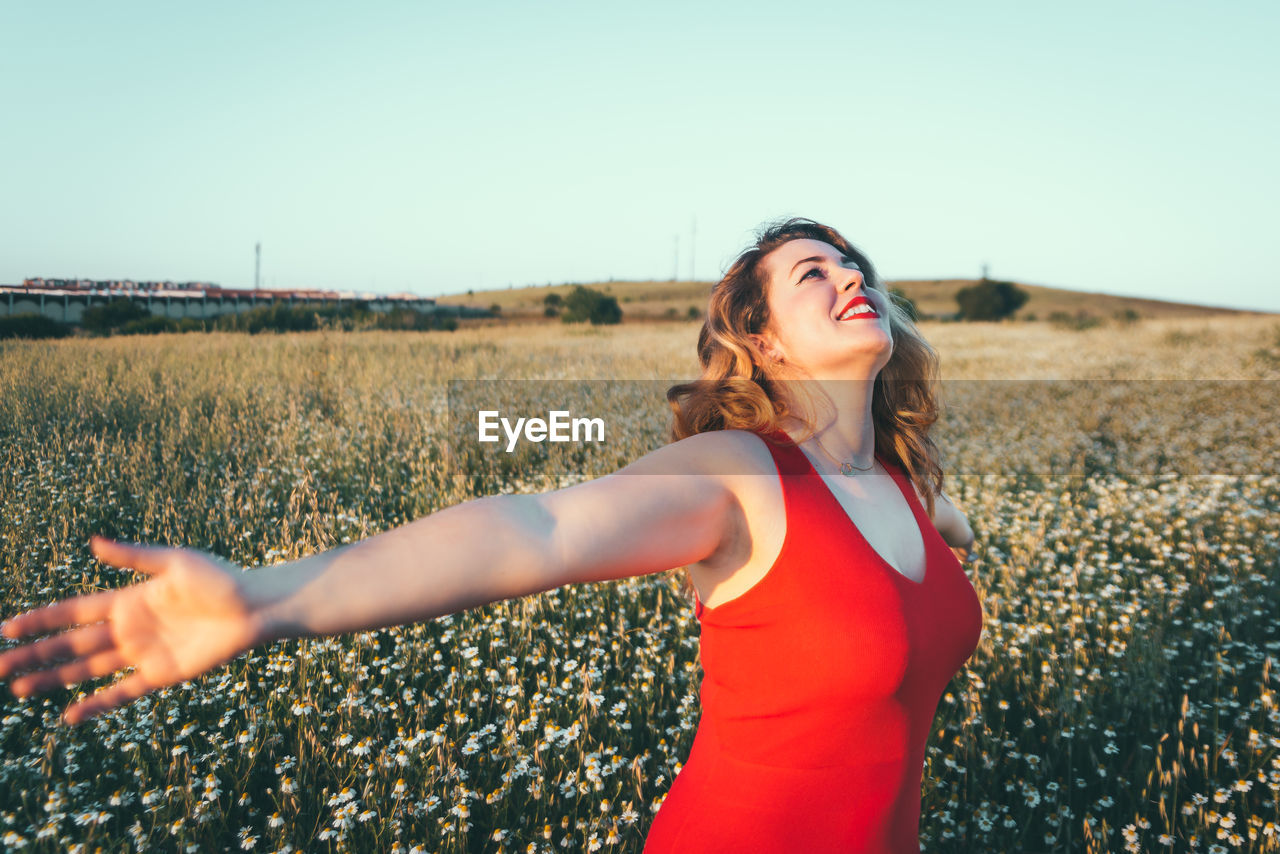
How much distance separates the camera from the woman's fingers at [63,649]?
2.97 feet

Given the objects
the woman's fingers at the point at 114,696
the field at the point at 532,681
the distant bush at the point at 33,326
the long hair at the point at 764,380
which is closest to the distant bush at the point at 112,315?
the distant bush at the point at 33,326

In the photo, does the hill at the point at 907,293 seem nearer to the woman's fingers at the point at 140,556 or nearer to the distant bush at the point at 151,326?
the distant bush at the point at 151,326

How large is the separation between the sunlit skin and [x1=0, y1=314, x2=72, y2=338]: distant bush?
24.0 meters

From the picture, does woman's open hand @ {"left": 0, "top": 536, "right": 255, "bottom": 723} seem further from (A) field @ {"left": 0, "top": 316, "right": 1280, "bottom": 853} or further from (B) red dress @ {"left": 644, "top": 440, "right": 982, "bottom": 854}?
(A) field @ {"left": 0, "top": 316, "right": 1280, "bottom": 853}

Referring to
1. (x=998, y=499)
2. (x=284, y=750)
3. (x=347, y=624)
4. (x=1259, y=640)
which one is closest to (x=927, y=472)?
(x=347, y=624)

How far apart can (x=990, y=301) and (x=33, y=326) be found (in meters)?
67.2

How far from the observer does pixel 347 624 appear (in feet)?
3.23

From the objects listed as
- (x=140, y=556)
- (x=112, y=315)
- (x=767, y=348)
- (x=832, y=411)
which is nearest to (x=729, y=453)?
(x=832, y=411)

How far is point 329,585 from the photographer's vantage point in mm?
975

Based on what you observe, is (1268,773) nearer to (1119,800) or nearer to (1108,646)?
(1119,800)

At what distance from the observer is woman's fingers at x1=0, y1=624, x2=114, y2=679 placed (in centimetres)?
91

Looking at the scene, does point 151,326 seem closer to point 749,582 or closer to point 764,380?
point 764,380

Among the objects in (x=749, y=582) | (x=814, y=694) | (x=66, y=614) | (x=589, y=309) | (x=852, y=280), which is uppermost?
(x=589, y=309)

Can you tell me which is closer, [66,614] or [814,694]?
[66,614]
